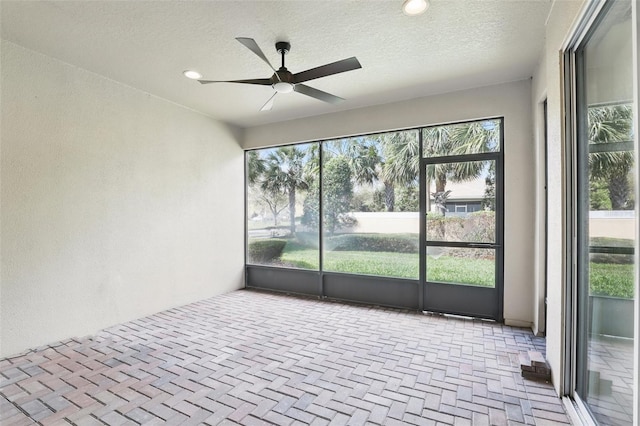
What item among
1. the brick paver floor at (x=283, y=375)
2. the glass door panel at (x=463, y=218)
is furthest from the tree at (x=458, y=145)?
the brick paver floor at (x=283, y=375)

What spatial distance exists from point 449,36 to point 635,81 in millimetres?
1835

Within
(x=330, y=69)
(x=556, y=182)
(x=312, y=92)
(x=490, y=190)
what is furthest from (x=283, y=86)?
(x=490, y=190)

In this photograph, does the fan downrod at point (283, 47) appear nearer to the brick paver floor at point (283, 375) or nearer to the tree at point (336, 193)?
the tree at point (336, 193)

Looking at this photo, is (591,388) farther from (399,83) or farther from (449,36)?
(399,83)

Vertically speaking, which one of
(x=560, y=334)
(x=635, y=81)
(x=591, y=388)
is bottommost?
(x=591, y=388)

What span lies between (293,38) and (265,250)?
376 centimetres

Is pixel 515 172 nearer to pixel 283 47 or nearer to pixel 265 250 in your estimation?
pixel 283 47

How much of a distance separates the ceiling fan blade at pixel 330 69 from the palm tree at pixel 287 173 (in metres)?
2.54

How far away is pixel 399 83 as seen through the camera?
379cm

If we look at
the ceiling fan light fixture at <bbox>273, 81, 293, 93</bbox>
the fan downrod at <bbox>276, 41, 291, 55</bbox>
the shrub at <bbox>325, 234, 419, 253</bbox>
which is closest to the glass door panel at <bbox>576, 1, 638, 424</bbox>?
the ceiling fan light fixture at <bbox>273, 81, 293, 93</bbox>

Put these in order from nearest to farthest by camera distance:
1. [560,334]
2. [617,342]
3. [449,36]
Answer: [617,342]
[560,334]
[449,36]

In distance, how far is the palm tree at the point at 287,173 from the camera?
5.32 meters

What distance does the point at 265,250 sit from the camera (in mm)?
5680

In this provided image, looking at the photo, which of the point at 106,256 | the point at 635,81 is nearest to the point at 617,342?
the point at 635,81
